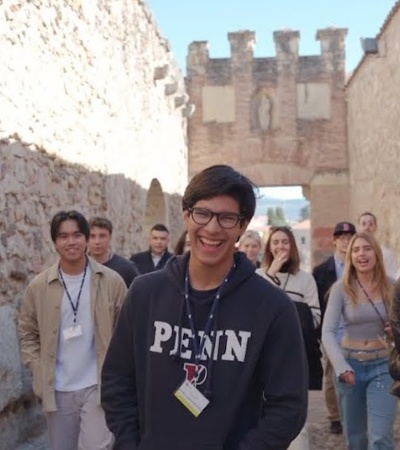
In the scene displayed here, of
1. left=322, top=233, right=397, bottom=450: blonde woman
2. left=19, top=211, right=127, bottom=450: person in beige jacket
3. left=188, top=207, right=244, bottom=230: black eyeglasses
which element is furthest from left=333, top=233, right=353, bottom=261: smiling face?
left=188, top=207, right=244, bottom=230: black eyeglasses

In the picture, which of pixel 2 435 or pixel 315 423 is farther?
pixel 315 423

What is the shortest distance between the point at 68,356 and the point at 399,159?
7.30 m

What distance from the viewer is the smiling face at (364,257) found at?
406 cm

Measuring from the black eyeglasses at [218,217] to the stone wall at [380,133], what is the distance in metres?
8.27

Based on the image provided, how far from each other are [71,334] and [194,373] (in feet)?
5.68


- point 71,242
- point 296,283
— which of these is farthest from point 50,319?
point 296,283

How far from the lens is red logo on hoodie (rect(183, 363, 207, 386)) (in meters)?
1.83

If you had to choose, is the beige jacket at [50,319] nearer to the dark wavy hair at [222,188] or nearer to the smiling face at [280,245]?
the smiling face at [280,245]

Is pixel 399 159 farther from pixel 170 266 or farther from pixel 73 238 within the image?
pixel 170 266

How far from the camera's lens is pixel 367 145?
A: 12.9 metres

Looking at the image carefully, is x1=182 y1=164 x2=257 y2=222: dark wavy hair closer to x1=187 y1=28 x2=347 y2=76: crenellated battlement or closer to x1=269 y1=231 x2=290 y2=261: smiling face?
x1=269 y1=231 x2=290 y2=261: smiling face

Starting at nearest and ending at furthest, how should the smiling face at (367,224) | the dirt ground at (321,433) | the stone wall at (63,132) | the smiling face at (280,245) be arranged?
the smiling face at (280,245), the stone wall at (63,132), the dirt ground at (321,433), the smiling face at (367,224)

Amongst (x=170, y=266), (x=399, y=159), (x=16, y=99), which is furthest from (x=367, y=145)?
(x=170, y=266)

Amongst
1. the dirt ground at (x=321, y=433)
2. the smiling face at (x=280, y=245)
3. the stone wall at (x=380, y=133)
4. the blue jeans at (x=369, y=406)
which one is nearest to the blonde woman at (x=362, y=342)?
the blue jeans at (x=369, y=406)
